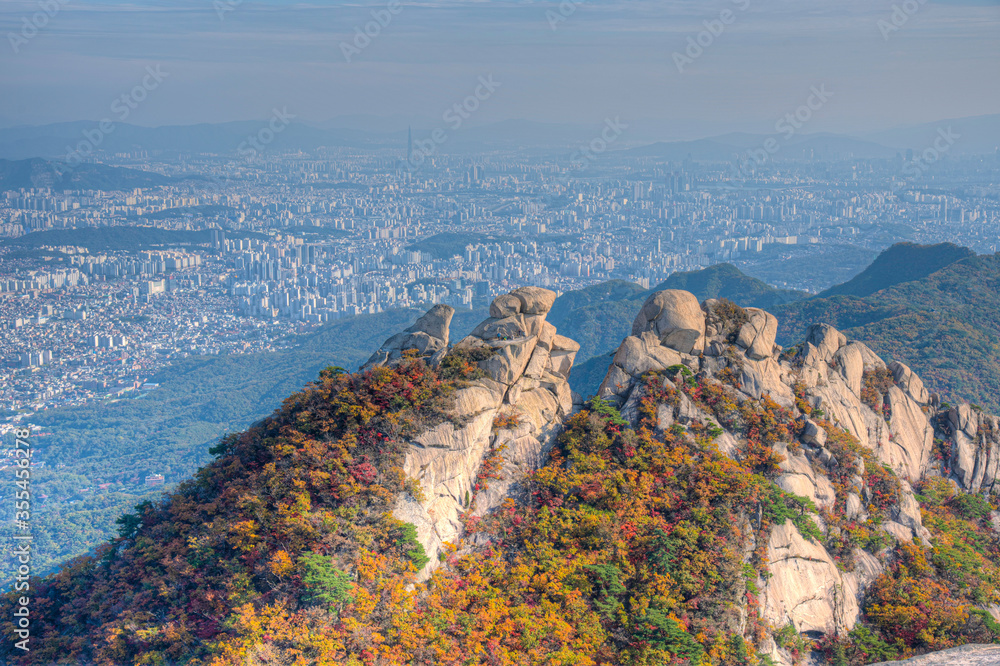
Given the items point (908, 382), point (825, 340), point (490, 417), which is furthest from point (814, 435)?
point (490, 417)

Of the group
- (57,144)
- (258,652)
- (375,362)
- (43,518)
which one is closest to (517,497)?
(375,362)

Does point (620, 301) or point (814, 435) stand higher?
point (814, 435)

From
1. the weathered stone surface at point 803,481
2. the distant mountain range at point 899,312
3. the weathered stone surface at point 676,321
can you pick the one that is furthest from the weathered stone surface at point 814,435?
the distant mountain range at point 899,312

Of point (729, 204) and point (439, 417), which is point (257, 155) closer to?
point (729, 204)

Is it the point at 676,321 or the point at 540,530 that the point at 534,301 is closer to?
the point at 676,321

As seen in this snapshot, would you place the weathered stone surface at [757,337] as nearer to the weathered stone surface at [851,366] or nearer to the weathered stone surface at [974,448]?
the weathered stone surface at [851,366]

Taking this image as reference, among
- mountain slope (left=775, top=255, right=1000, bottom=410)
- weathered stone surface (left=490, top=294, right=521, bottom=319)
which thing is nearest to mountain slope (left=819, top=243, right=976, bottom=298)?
mountain slope (left=775, top=255, right=1000, bottom=410)

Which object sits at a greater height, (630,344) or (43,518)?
(630,344)
